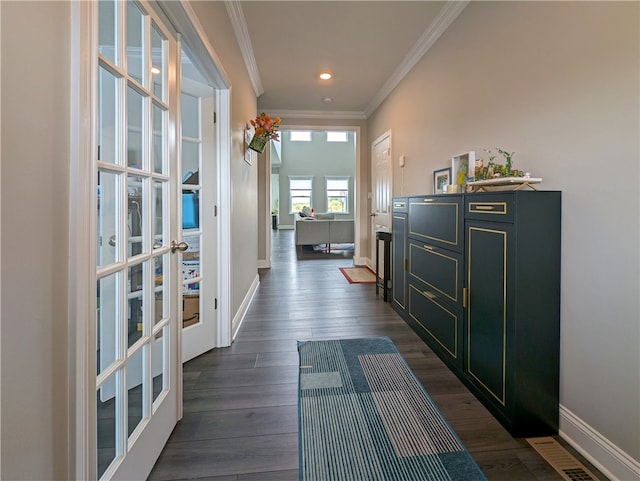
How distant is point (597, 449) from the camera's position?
4.50 feet

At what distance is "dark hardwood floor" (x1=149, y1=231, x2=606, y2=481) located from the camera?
4.43 ft

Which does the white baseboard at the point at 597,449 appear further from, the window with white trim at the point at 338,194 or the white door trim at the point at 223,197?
the window with white trim at the point at 338,194

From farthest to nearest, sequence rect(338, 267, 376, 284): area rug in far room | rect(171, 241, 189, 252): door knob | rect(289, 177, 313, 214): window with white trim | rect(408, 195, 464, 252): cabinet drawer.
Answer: rect(289, 177, 313, 214): window with white trim
rect(338, 267, 376, 284): area rug in far room
rect(408, 195, 464, 252): cabinet drawer
rect(171, 241, 189, 252): door knob

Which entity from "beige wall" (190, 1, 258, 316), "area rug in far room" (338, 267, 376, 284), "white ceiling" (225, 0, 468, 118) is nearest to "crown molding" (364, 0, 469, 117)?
"white ceiling" (225, 0, 468, 118)

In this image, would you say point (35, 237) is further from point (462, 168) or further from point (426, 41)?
point (426, 41)

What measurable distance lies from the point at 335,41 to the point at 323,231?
4568 millimetres

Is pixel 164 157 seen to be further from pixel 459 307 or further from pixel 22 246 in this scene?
pixel 459 307

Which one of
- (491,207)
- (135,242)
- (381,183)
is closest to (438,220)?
(491,207)

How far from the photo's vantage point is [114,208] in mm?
1062

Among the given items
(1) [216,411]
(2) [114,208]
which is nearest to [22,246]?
(2) [114,208]

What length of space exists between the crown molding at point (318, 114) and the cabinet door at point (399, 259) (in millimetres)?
2951

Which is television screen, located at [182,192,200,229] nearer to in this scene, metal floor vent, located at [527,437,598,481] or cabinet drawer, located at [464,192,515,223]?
cabinet drawer, located at [464,192,515,223]

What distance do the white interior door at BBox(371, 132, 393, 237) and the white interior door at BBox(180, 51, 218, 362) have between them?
2.68m

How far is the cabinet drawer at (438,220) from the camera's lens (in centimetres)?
205
